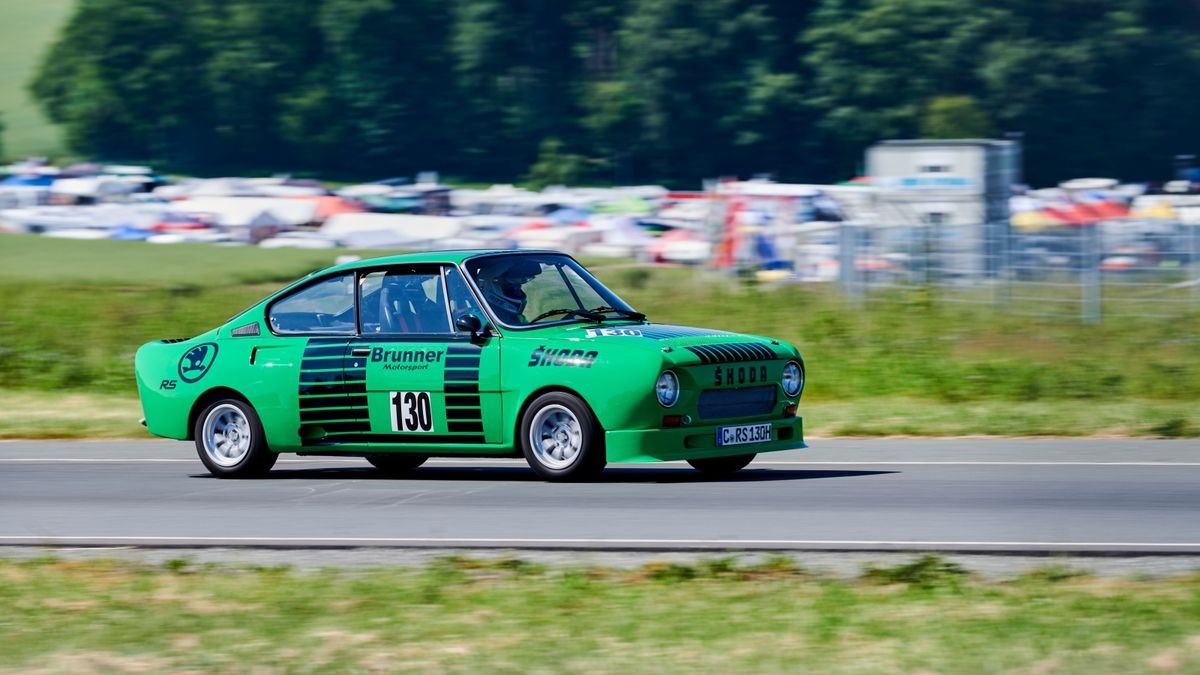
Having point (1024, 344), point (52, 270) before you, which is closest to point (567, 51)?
point (52, 270)

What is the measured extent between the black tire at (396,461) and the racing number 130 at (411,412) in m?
1.05

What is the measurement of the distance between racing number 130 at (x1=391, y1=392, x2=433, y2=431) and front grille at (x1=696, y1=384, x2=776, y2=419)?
185 cm

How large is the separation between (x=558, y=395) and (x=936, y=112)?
73.7 m

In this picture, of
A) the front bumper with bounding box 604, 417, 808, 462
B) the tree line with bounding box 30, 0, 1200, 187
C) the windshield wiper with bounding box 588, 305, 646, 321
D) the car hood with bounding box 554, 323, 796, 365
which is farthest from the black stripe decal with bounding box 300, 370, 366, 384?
the tree line with bounding box 30, 0, 1200, 187

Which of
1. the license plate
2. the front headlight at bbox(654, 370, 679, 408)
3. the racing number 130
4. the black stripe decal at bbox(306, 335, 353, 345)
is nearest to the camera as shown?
the front headlight at bbox(654, 370, 679, 408)

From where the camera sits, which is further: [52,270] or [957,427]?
[52,270]

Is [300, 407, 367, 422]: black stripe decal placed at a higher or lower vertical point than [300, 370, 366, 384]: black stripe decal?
lower

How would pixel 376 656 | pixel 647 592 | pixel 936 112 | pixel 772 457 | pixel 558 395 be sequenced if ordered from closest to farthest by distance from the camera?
pixel 376 656 → pixel 647 592 → pixel 558 395 → pixel 772 457 → pixel 936 112

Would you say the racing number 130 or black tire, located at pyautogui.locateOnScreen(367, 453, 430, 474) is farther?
black tire, located at pyautogui.locateOnScreen(367, 453, 430, 474)

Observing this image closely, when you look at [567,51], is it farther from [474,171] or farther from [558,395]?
[558,395]

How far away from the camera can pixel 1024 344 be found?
79.6 feet

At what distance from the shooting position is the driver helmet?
11.9 metres

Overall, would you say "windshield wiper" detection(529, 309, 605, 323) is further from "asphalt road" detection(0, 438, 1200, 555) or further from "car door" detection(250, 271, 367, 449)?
"car door" detection(250, 271, 367, 449)

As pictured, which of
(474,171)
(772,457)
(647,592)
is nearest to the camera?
(647,592)
